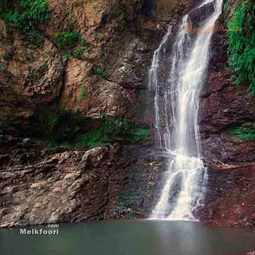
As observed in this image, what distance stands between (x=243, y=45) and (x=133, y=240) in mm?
10205

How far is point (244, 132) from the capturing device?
17.3m

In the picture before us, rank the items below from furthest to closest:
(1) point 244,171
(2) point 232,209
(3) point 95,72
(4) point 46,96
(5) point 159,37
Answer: (5) point 159,37 → (3) point 95,72 → (4) point 46,96 → (1) point 244,171 → (2) point 232,209

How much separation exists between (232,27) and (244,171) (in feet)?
22.4

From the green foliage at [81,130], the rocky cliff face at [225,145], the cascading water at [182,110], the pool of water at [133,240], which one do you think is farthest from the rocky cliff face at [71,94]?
the rocky cliff face at [225,145]

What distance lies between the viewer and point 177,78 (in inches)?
780

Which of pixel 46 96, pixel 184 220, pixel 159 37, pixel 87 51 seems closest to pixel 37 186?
pixel 46 96

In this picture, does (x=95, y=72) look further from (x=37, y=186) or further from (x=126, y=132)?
(x=37, y=186)

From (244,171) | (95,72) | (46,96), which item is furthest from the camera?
(95,72)

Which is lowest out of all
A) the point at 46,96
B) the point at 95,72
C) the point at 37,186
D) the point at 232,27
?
the point at 37,186

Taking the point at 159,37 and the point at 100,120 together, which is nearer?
the point at 100,120

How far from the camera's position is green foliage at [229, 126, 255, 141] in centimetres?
1709

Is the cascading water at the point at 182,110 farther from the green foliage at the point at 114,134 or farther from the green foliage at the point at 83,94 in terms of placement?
the green foliage at the point at 83,94

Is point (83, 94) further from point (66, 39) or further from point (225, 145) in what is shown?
point (225, 145)

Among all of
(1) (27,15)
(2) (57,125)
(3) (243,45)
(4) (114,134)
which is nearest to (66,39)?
(1) (27,15)
